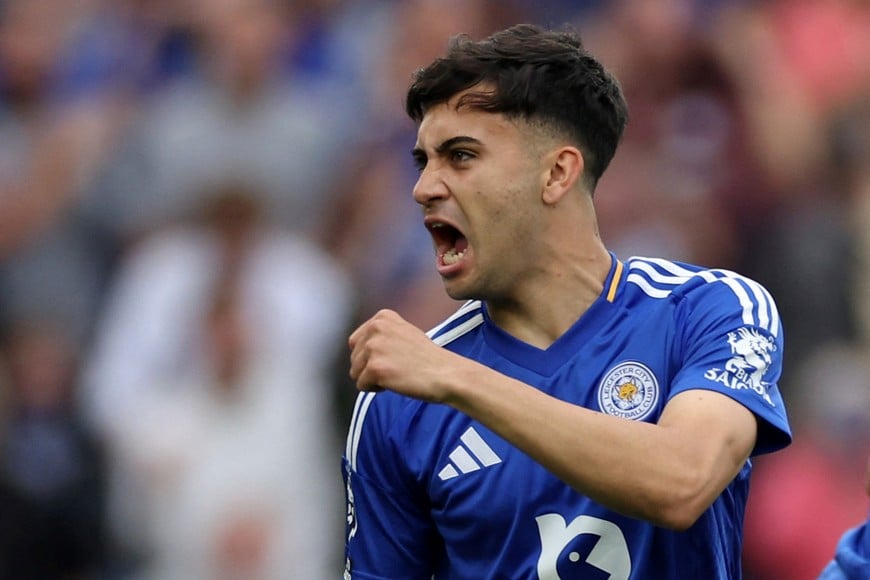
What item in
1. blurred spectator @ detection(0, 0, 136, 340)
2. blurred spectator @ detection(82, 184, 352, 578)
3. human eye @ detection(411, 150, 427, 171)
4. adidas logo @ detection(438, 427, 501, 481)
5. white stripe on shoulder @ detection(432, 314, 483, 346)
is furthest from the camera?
blurred spectator @ detection(0, 0, 136, 340)

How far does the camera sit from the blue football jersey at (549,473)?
351 cm

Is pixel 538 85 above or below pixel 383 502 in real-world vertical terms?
above

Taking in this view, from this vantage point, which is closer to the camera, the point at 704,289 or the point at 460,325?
the point at 704,289

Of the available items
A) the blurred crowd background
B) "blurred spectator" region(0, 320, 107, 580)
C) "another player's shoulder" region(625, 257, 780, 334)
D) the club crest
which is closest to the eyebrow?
"another player's shoulder" region(625, 257, 780, 334)

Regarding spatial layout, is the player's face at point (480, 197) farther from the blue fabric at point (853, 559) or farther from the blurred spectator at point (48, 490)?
the blurred spectator at point (48, 490)

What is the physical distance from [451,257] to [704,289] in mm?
617

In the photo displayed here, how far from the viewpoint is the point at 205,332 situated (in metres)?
6.45

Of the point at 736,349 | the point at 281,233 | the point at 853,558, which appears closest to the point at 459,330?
the point at 736,349

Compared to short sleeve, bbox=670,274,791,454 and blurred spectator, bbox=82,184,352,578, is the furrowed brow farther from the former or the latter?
blurred spectator, bbox=82,184,352,578

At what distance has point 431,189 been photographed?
12.1ft

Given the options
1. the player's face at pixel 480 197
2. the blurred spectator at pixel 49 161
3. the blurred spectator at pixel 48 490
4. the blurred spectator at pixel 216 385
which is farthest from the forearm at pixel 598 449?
the blurred spectator at pixel 49 161

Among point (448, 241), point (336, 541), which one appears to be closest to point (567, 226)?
point (448, 241)

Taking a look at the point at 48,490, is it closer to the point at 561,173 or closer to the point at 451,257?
the point at 451,257

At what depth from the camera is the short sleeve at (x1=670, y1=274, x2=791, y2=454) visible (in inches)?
132
